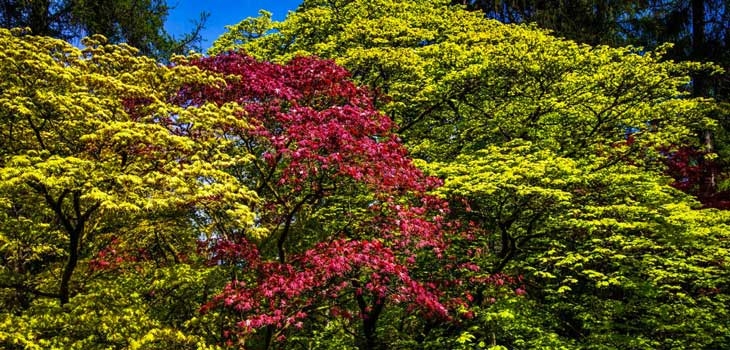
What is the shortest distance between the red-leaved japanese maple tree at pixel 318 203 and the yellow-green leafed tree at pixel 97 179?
2.35 ft

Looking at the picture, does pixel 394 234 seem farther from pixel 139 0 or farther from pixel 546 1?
pixel 139 0

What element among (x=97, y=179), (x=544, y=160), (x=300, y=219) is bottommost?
(x=97, y=179)

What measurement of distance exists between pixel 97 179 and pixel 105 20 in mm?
24040

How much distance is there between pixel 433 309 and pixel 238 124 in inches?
211

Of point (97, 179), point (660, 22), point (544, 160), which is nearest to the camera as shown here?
point (97, 179)

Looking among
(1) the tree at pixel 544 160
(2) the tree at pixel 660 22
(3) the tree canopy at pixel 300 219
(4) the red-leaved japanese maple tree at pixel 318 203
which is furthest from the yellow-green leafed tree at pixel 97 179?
(2) the tree at pixel 660 22

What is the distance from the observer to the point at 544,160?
12078 mm

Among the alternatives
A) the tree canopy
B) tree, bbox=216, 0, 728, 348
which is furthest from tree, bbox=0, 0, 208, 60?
the tree canopy

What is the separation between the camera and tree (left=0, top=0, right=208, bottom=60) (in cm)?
2553

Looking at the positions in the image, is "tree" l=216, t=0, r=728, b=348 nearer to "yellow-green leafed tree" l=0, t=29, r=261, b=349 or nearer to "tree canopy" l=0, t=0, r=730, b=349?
"tree canopy" l=0, t=0, r=730, b=349

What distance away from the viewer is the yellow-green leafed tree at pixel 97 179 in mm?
8484

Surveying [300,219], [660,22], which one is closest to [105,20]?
[300,219]

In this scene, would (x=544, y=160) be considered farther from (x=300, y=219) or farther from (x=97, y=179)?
(x=97, y=179)

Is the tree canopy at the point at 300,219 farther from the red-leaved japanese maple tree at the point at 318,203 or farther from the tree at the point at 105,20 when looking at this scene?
the tree at the point at 105,20
